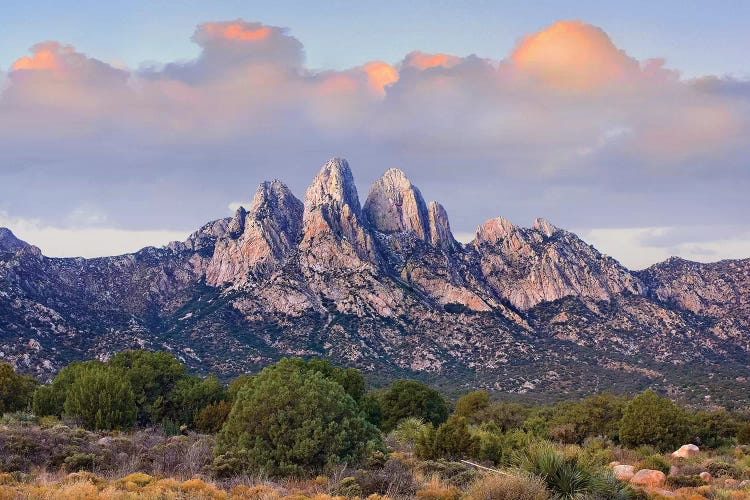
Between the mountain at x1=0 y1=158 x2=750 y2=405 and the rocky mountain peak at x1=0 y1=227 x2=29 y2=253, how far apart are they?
2.63 ft

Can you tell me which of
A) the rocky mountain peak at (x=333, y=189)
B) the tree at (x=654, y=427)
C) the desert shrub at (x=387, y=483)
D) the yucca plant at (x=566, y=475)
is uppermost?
the rocky mountain peak at (x=333, y=189)

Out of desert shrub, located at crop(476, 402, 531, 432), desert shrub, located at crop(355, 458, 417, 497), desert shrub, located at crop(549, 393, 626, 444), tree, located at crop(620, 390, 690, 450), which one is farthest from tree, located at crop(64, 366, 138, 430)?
tree, located at crop(620, 390, 690, 450)

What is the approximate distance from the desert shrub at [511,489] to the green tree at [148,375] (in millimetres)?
31551

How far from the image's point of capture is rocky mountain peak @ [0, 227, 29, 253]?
533 feet

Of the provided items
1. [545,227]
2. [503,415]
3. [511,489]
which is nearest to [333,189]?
[545,227]

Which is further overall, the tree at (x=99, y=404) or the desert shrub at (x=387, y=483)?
the tree at (x=99, y=404)

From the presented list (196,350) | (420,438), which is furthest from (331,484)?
(196,350)

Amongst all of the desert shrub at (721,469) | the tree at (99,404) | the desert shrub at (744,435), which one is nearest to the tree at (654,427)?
the desert shrub at (744,435)

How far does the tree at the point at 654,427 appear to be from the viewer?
38562 millimetres

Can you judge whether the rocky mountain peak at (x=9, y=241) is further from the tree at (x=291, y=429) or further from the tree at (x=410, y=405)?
the tree at (x=291, y=429)

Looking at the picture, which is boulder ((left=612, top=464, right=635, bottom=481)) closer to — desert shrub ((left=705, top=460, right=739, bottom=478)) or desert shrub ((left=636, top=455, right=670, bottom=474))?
desert shrub ((left=636, top=455, right=670, bottom=474))

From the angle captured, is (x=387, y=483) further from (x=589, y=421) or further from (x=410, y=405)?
(x=410, y=405)

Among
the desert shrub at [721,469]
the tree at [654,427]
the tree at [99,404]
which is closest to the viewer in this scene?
the desert shrub at [721,469]

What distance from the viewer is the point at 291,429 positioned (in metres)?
18.6
